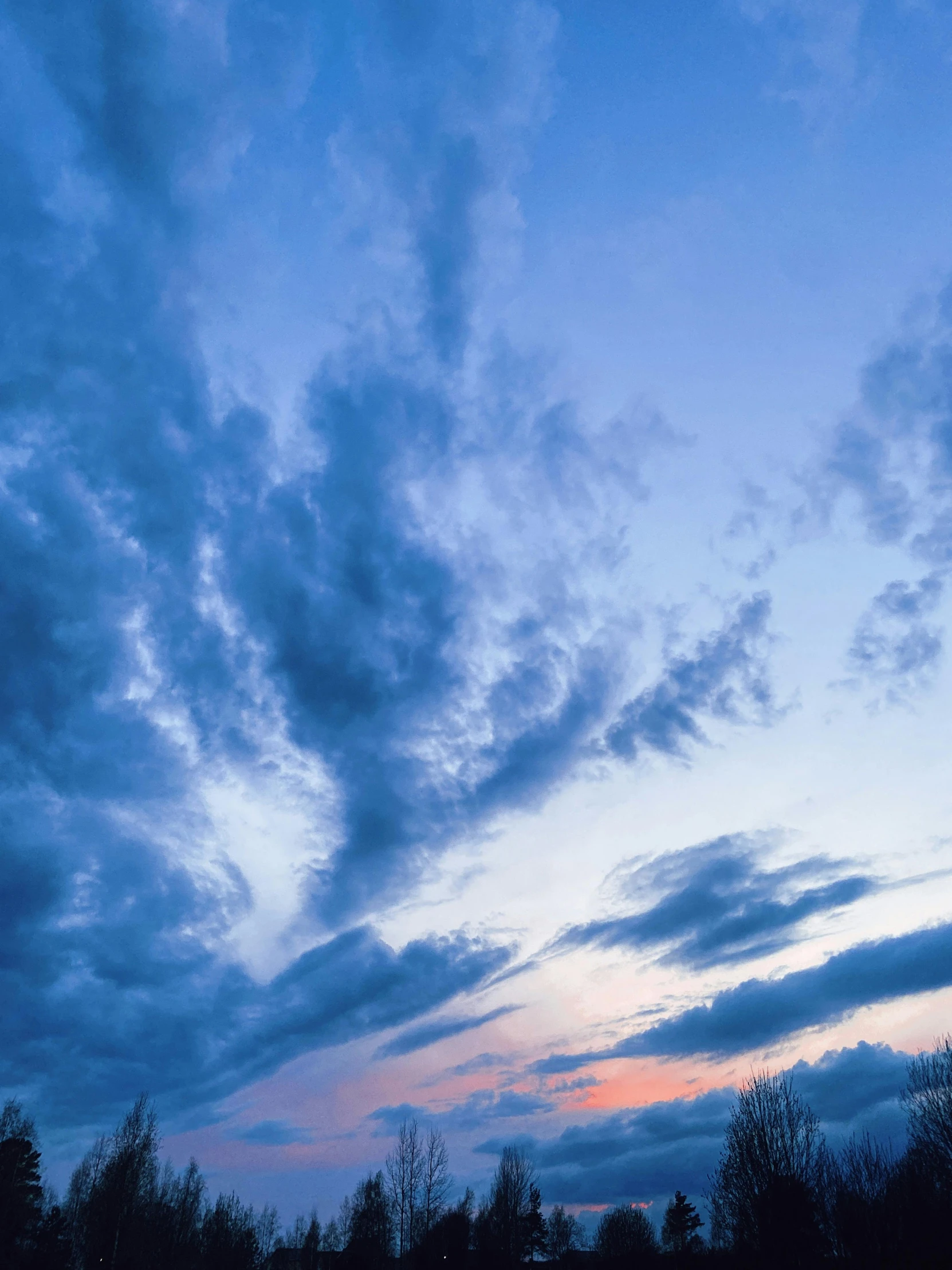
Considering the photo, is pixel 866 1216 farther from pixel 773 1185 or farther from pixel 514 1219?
pixel 514 1219

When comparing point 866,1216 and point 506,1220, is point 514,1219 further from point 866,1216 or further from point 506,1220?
point 866,1216

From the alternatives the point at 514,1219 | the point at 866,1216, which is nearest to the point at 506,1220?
the point at 514,1219

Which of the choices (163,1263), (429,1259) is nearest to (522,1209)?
(429,1259)

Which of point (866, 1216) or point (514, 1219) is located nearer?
point (866, 1216)

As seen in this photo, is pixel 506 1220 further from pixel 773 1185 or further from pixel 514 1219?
pixel 773 1185

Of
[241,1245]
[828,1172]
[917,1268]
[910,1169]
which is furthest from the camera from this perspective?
[241,1245]

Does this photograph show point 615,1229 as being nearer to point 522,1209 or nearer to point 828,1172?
point 522,1209

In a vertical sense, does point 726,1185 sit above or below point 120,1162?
below

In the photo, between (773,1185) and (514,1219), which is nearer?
(773,1185)

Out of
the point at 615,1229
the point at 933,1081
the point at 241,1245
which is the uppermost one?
the point at 933,1081

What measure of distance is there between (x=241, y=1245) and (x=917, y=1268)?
64555 millimetres

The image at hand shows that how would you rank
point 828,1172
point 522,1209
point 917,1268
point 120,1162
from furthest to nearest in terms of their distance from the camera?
point 522,1209, point 120,1162, point 828,1172, point 917,1268

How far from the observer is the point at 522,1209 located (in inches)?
3561

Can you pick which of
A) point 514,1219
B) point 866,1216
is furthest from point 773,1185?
point 514,1219
